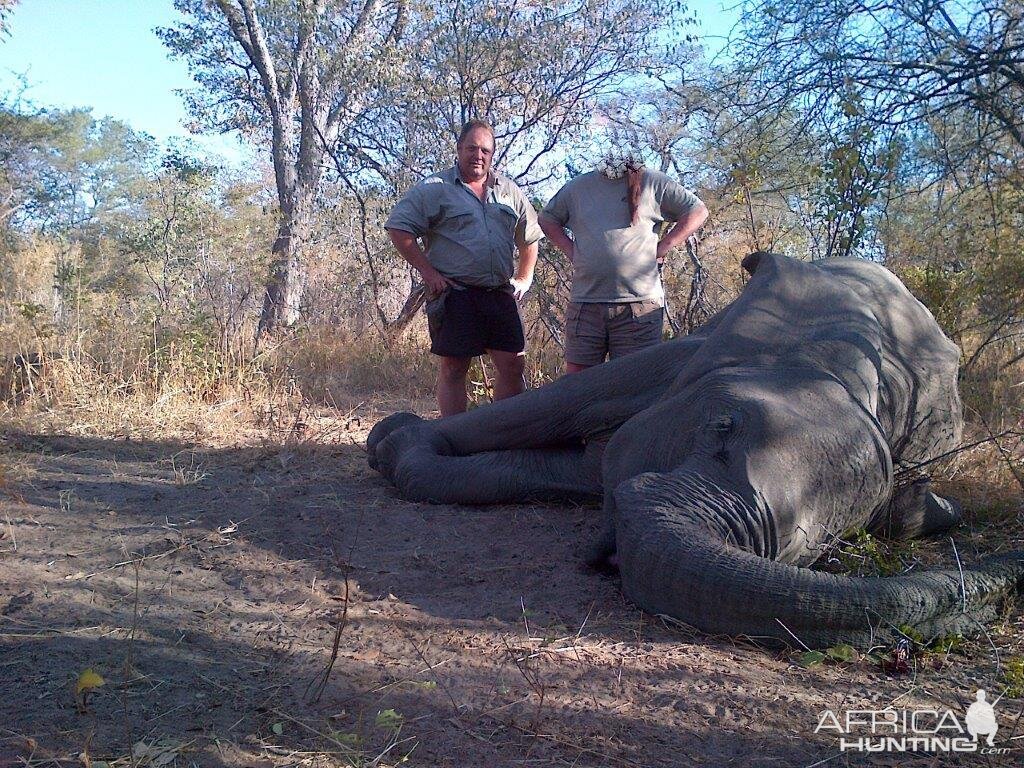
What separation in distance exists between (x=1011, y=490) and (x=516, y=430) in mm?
2578

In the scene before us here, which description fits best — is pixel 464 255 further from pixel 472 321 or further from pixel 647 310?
pixel 647 310

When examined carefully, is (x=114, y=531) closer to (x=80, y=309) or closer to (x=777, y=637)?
(x=777, y=637)

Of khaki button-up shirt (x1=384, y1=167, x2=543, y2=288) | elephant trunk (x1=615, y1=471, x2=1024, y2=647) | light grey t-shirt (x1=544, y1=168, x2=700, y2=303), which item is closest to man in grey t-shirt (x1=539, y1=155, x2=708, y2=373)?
light grey t-shirt (x1=544, y1=168, x2=700, y2=303)

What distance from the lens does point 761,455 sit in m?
3.26

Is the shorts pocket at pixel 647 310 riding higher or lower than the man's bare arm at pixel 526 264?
lower

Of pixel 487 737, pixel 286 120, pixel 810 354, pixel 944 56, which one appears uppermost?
pixel 286 120

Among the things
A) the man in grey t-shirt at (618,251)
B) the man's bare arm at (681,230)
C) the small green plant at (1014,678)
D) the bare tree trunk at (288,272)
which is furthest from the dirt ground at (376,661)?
the bare tree trunk at (288,272)

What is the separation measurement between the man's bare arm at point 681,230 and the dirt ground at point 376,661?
7.09ft

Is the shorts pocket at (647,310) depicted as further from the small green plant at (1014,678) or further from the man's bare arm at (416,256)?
the small green plant at (1014,678)

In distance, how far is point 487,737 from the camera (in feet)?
7.54

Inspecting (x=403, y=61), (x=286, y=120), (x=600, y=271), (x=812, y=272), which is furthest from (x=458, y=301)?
(x=286, y=120)

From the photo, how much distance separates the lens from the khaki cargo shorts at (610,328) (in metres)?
5.53

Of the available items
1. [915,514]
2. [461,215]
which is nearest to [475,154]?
[461,215]

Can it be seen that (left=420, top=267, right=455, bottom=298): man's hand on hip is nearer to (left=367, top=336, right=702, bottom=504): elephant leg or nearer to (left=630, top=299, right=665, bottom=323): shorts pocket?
(left=367, top=336, right=702, bottom=504): elephant leg
